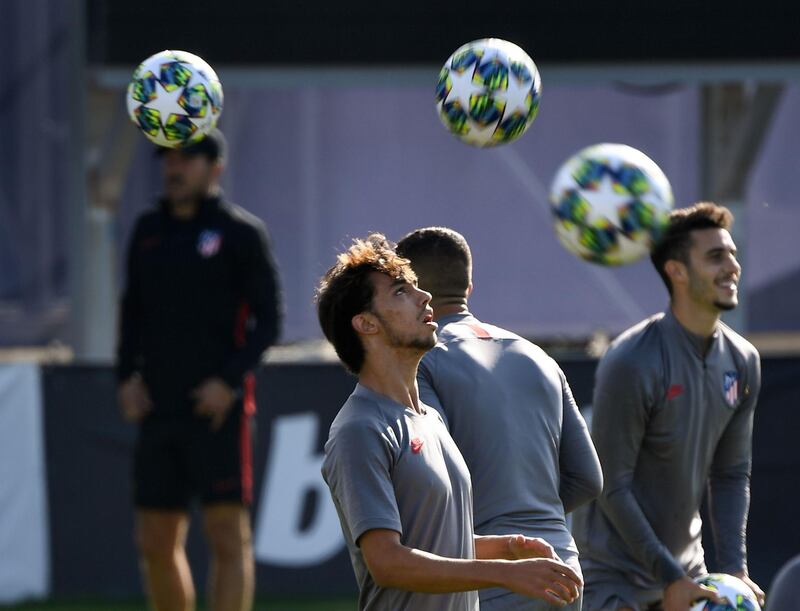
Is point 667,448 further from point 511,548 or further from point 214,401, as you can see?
point 214,401

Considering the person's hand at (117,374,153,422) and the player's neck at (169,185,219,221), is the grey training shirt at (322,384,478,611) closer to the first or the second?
the person's hand at (117,374,153,422)

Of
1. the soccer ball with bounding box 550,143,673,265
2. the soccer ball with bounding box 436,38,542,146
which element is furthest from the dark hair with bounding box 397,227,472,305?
the soccer ball with bounding box 436,38,542,146

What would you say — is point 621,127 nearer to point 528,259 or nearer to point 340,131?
point 528,259

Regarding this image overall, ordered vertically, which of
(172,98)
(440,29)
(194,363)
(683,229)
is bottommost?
(194,363)

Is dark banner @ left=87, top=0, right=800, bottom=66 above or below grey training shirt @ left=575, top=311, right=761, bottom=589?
above

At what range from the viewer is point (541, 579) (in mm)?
4191

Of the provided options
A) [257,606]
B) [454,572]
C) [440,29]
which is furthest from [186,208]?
[454,572]

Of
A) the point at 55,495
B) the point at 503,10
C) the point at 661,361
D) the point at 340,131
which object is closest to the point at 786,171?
the point at 340,131

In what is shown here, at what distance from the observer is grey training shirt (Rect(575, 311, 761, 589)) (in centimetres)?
592

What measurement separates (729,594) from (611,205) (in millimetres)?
1389

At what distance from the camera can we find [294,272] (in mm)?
15164

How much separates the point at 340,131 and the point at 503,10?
16.7ft

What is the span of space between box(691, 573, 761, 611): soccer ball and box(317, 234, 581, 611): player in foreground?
117cm

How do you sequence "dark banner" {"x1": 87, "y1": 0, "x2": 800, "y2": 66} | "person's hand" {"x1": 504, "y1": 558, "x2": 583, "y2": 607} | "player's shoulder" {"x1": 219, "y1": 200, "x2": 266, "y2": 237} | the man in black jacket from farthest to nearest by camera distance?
"dark banner" {"x1": 87, "y1": 0, "x2": 800, "y2": 66} → "player's shoulder" {"x1": 219, "y1": 200, "x2": 266, "y2": 237} → the man in black jacket → "person's hand" {"x1": 504, "y1": 558, "x2": 583, "y2": 607}
